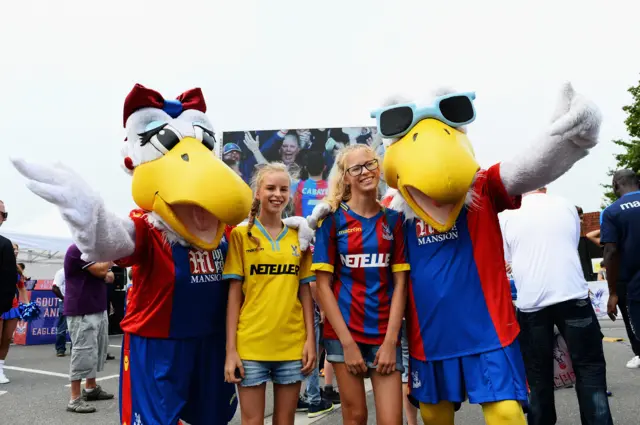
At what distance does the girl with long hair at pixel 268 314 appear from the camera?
272 cm

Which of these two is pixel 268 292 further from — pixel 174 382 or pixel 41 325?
pixel 41 325

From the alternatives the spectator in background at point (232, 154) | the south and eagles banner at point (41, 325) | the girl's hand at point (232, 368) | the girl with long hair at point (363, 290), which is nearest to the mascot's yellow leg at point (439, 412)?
the girl with long hair at point (363, 290)

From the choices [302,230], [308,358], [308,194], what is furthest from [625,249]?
[308,194]

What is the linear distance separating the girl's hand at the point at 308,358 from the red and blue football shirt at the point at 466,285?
53cm

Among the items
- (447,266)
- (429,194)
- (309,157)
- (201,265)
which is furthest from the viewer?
(309,157)

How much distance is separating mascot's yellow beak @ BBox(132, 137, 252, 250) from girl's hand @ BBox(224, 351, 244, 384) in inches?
22.0

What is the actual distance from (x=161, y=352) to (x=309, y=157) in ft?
50.1

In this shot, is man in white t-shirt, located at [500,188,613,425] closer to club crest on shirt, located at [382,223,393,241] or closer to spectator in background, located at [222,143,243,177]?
club crest on shirt, located at [382,223,393,241]

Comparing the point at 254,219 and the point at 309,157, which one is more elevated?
the point at 309,157

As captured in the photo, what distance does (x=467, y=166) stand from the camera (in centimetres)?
244

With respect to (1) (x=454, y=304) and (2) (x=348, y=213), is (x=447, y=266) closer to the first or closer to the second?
(1) (x=454, y=304)

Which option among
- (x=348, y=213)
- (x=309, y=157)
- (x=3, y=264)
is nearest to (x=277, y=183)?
(x=348, y=213)

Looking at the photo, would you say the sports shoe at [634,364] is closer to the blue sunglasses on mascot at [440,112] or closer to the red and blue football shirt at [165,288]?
the blue sunglasses on mascot at [440,112]

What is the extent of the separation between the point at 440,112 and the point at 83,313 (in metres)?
4.23
